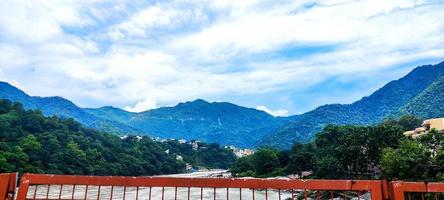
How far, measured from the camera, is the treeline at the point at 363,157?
2550cm

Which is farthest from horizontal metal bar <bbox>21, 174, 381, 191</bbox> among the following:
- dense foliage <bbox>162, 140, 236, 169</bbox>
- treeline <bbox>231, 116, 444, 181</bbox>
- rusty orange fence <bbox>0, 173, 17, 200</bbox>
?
dense foliage <bbox>162, 140, 236, 169</bbox>

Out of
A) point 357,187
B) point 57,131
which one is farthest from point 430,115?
point 357,187

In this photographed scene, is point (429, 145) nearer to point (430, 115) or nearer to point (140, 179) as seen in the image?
point (140, 179)

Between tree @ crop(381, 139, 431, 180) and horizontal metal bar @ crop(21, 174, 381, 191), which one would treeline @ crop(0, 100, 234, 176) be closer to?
tree @ crop(381, 139, 431, 180)

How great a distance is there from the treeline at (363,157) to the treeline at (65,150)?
16631 mm

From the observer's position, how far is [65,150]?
2092 inches

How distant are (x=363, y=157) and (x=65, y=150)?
36.8 metres

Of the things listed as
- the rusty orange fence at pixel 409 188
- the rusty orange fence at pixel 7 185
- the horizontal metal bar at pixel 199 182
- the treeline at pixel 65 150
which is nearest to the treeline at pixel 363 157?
the treeline at pixel 65 150

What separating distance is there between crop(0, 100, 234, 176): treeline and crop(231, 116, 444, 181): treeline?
16631 mm

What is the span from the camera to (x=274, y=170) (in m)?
63.6

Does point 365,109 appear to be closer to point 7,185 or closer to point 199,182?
point 199,182

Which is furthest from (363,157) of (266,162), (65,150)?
(65,150)

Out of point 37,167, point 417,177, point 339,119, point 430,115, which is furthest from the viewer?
point 339,119

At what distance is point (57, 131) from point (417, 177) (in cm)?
5092
